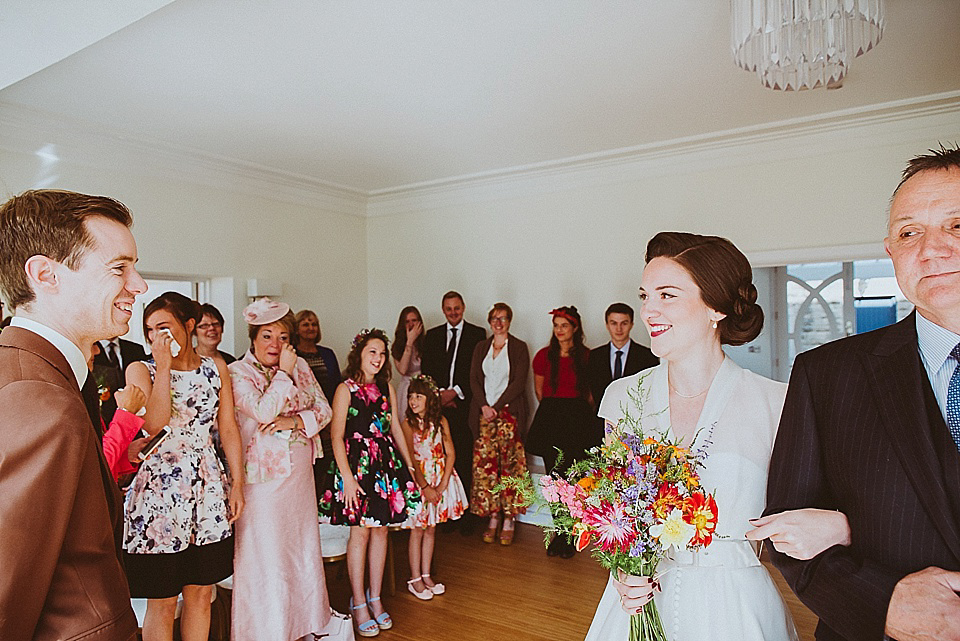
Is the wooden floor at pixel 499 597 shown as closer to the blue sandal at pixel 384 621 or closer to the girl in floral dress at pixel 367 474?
the blue sandal at pixel 384 621

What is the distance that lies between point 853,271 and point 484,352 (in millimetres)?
4422

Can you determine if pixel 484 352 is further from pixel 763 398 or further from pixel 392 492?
pixel 763 398

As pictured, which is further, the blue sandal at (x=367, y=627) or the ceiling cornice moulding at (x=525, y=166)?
the ceiling cornice moulding at (x=525, y=166)

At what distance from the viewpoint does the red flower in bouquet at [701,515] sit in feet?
4.62

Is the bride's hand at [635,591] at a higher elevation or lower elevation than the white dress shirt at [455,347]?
lower

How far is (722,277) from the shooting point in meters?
1.82

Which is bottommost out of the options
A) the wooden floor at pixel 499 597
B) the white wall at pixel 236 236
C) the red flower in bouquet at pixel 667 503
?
the wooden floor at pixel 499 597

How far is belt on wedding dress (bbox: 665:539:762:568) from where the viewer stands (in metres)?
1.68

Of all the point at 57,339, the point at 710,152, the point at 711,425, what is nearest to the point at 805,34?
the point at 711,425

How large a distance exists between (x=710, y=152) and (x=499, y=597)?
11.8 ft

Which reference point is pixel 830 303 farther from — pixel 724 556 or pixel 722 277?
pixel 724 556

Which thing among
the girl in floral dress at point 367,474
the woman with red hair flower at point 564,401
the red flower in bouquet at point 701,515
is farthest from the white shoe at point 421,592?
the red flower in bouquet at point 701,515

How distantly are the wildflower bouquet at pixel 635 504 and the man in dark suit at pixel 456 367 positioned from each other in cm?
427

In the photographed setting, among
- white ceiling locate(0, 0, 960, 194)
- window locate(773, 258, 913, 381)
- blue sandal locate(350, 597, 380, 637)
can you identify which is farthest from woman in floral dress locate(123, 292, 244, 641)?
window locate(773, 258, 913, 381)
